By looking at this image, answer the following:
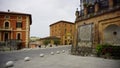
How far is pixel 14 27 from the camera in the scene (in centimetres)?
3800

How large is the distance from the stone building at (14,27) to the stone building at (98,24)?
21.0 m

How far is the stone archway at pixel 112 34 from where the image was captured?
632 inches

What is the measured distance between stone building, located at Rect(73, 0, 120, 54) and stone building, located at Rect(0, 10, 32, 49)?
21031 millimetres

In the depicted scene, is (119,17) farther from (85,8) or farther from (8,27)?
(8,27)

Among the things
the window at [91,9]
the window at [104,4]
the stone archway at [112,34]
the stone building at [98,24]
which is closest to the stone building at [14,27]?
the stone building at [98,24]

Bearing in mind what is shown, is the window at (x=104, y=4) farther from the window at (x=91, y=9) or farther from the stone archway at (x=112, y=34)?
the stone archway at (x=112, y=34)

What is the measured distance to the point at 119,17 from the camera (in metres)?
14.9

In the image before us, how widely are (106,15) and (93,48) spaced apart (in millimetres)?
4063

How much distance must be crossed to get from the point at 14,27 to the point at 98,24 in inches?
1036

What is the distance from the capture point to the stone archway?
52.6 feet

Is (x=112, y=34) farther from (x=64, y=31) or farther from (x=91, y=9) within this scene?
(x=64, y=31)

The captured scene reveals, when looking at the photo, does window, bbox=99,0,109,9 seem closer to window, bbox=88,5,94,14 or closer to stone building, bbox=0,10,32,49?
window, bbox=88,5,94,14

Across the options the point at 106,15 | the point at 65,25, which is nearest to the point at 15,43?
the point at 106,15

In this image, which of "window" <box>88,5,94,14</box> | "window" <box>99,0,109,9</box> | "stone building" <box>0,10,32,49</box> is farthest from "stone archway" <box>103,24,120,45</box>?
"stone building" <box>0,10,32,49</box>
